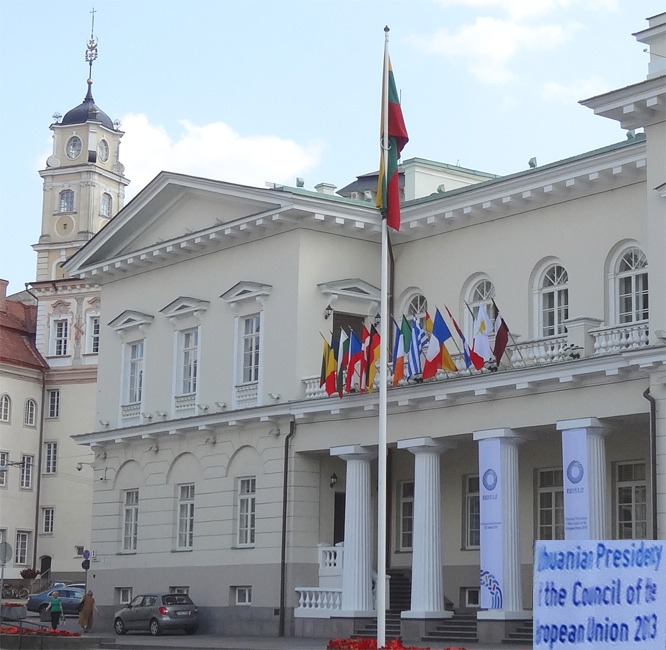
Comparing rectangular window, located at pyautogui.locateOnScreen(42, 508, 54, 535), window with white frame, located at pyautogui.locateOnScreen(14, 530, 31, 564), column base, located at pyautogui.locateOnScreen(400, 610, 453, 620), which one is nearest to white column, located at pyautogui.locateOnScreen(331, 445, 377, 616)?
column base, located at pyautogui.locateOnScreen(400, 610, 453, 620)

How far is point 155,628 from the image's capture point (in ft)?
125

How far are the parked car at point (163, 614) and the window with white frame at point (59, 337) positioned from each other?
43.6m

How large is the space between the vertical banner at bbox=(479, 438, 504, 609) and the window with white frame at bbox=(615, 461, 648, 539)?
9.25 feet

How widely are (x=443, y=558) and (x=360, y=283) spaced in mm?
7573

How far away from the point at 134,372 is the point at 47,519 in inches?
1487

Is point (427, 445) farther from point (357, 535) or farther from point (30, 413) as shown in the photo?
point (30, 413)

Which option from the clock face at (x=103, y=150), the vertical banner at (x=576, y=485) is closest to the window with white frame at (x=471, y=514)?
the vertical banner at (x=576, y=485)

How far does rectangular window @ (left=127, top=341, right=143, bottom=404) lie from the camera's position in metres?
43.8

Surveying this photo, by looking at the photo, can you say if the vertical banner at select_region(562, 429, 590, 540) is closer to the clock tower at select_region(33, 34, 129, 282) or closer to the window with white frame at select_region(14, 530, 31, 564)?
the window with white frame at select_region(14, 530, 31, 564)

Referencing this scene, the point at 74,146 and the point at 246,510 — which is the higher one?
the point at 74,146

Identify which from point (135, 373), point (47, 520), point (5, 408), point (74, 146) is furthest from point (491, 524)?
point (74, 146)

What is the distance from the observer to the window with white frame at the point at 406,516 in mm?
37469

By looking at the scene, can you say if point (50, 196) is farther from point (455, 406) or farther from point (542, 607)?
point (542, 607)

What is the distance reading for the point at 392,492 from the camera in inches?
1495
